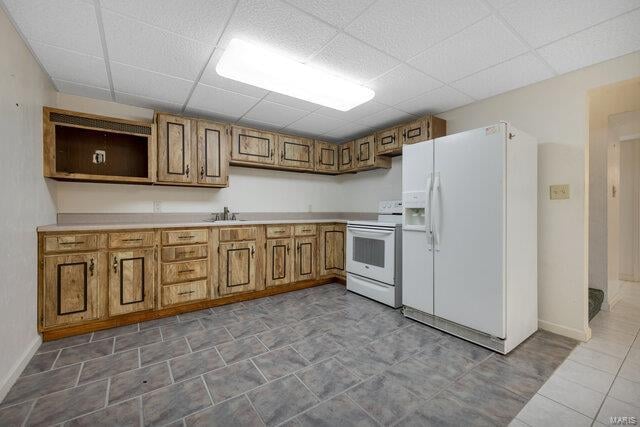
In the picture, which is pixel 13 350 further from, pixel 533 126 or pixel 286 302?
pixel 533 126

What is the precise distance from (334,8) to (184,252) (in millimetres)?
2646

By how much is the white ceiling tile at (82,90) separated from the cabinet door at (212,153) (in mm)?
927

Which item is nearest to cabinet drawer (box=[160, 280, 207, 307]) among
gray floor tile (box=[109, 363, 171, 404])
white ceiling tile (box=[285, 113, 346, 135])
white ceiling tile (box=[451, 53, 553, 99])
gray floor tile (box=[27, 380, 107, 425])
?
gray floor tile (box=[109, 363, 171, 404])

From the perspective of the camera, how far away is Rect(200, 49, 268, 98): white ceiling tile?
2.32m

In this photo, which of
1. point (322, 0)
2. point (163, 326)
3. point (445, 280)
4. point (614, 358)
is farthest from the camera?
point (163, 326)

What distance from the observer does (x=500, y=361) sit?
2.07 meters

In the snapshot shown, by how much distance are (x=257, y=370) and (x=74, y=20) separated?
261 centimetres

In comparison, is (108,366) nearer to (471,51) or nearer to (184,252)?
(184,252)

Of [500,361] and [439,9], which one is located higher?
[439,9]

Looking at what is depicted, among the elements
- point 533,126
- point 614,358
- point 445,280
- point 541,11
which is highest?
point 541,11

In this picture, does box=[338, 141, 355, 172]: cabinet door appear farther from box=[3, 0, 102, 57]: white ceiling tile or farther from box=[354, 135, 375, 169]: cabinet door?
box=[3, 0, 102, 57]: white ceiling tile

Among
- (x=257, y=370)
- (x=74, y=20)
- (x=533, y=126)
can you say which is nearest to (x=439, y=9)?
(x=533, y=126)

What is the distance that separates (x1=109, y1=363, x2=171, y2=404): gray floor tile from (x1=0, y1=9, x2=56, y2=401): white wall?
59 centimetres

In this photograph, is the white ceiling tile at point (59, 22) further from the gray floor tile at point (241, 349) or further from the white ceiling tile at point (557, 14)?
the white ceiling tile at point (557, 14)
